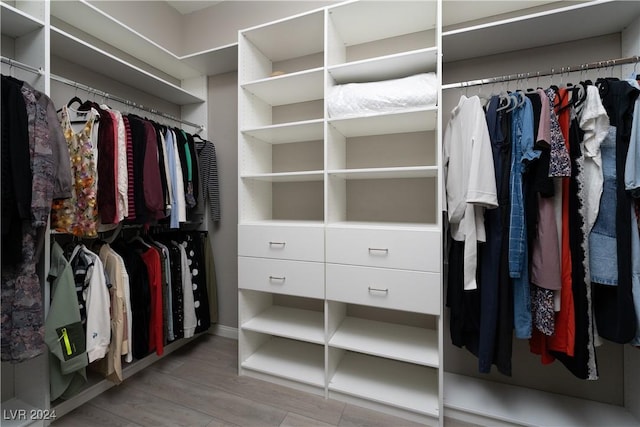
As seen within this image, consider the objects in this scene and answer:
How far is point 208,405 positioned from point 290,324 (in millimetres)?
625

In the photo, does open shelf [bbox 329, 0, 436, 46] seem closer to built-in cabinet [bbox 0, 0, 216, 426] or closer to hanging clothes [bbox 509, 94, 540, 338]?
hanging clothes [bbox 509, 94, 540, 338]

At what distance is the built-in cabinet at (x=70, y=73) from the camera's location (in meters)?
1.34

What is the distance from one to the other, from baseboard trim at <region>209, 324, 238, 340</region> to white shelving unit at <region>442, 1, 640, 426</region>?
1639 millimetres

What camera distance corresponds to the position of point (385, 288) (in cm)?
148

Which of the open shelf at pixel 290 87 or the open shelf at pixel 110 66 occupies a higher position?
the open shelf at pixel 110 66

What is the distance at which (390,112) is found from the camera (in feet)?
4.85

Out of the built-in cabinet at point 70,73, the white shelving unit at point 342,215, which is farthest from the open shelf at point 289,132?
the built-in cabinet at point 70,73

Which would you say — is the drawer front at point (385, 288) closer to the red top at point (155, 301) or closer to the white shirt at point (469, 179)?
the white shirt at point (469, 179)

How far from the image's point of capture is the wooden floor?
143 centimetres

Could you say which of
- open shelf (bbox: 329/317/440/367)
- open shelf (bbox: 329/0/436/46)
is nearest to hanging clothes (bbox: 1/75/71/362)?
open shelf (bbox: 329/317/440/367)

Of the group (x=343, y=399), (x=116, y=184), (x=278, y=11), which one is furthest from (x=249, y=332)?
(x=278, y=11)

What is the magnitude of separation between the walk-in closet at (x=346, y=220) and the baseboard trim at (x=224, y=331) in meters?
0.12

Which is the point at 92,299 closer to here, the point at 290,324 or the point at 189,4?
the point at 290,324

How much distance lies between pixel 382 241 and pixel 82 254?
65.6 inches
